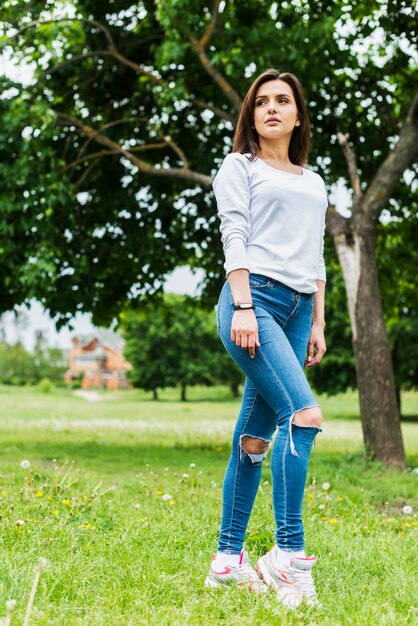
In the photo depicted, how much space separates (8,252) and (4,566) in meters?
8.07

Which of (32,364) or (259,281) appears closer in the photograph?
(259,281)

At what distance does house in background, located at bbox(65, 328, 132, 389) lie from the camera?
101812 millimetres

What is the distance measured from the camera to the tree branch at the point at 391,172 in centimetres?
1041

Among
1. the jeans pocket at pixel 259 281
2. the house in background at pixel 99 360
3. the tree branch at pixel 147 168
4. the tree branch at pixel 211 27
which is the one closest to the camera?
the jeans pocket at pixel 259 281

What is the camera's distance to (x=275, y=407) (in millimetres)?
3406

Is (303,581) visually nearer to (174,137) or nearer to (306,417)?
(306,417)

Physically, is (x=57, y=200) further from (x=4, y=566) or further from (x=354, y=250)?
(x=4, y=566)

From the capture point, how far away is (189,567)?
3.85 metres

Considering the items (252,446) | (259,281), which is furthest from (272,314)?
(252,446)

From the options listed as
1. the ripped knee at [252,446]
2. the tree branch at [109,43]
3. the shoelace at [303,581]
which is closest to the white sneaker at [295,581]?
the shoelace at [303,581]

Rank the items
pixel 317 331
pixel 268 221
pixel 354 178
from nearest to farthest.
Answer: pixel 268 221 → pixel 317 331 → pixel 354 178

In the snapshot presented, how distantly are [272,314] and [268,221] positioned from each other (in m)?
0.44

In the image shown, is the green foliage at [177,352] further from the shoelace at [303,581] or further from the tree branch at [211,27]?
the shoelace at [303,581]

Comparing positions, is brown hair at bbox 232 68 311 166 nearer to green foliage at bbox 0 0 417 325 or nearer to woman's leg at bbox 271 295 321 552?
woman's leg at bbox 271 295 321 552
